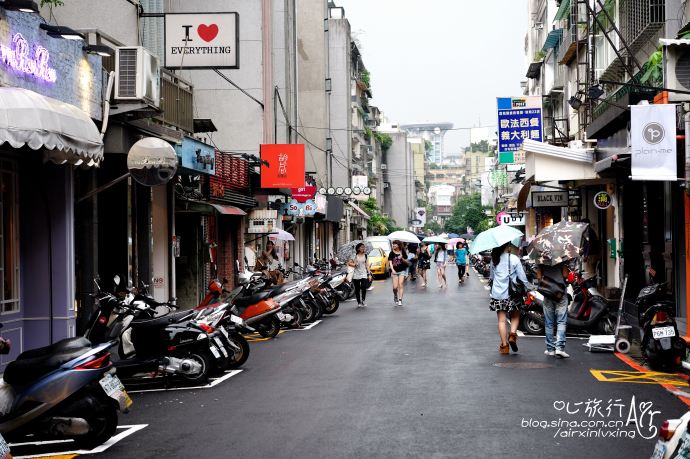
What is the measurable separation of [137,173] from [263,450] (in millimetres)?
7031

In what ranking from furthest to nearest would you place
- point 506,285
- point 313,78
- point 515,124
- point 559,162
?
1. point 313,78
2. point 515,124
3. point 559,162
4. point 506,285

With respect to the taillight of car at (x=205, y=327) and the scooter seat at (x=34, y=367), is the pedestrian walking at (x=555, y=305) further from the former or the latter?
the scooter seat at (x=34, y=367)

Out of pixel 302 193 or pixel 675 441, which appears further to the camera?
pixel 302 193

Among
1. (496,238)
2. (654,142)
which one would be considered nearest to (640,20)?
(654,142)

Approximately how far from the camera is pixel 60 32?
1273 centimetres

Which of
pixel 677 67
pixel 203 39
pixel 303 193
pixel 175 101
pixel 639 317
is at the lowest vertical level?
pixel 639 317

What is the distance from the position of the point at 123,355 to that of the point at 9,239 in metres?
2.74

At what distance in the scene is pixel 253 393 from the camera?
35.4ft

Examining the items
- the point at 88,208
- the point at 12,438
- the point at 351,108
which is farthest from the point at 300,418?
the point at 351,108

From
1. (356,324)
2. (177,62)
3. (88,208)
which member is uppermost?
(177,62)

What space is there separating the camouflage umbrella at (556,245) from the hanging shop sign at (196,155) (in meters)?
8.72

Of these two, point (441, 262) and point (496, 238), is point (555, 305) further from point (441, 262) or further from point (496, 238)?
point (441, 262)

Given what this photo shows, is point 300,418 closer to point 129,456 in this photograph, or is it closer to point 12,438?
point 129,456

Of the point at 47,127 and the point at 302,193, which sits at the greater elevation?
the point at 302,193
